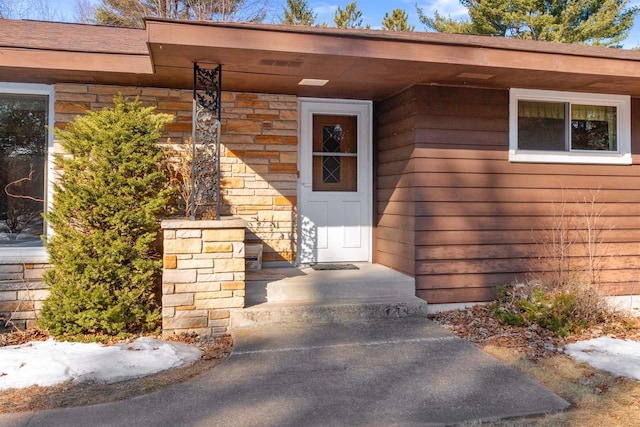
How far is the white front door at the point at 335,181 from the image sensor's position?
584cm

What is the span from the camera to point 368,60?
4.12 metres

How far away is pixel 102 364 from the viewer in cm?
346

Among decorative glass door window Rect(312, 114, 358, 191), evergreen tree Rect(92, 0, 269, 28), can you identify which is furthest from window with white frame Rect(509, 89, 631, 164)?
evergreen tree Rect(92, 0, 269, 28)

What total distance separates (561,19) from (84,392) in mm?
15665

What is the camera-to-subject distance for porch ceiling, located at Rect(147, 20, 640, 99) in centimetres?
381

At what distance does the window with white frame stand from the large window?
4844 mm

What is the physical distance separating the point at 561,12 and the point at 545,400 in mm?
14786

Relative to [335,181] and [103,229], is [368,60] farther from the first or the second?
[103,229]

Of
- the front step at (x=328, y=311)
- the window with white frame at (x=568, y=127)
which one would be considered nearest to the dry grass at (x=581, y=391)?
the front step at (x=328, y=311)

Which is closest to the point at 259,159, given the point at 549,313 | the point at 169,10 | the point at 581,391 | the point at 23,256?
the point at 23,256

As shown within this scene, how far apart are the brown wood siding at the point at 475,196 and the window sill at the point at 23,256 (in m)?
3.61

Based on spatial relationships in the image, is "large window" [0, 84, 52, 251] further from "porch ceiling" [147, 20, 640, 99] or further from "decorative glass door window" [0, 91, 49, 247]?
"porch ceiling" [147, 20, 640, 99]

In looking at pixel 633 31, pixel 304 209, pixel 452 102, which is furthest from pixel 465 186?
pixel 633 31

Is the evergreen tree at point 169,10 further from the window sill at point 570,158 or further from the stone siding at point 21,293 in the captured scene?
the window sill at point 570,158
